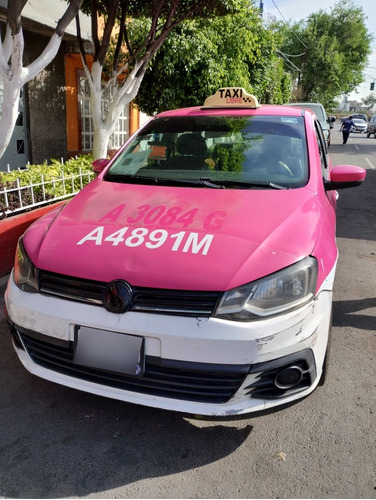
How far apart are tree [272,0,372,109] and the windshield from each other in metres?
34.3

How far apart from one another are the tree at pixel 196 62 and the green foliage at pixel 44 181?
177 inches

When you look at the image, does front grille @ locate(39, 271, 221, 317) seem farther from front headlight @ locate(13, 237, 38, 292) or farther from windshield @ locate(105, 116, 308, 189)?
windshield @ locate(105, 116, 308, 189)

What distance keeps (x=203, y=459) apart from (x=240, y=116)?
2606mm

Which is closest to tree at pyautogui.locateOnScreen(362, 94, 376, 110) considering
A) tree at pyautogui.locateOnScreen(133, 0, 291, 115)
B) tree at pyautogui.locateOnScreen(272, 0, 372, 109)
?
tree at pyautogui.locateOnScreen(272, 0, 372, 109)

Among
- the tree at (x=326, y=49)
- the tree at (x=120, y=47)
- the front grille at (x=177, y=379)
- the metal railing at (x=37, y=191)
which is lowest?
the front grille at (x=177, y=379)

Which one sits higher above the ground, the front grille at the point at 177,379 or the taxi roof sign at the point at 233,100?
the taxi roof sign at the point at 233,100

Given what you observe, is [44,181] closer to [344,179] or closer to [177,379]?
[344,179]

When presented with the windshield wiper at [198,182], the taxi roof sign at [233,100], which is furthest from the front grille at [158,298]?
the taxi roof sign at [233,100]

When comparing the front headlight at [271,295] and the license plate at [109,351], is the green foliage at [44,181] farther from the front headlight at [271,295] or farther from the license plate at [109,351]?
the front headlight at [271,295]

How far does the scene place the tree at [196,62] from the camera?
9.36 metres

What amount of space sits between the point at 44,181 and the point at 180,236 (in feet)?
11.8

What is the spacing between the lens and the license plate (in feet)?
6.53

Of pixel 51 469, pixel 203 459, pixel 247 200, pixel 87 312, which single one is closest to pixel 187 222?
pixel 247 200

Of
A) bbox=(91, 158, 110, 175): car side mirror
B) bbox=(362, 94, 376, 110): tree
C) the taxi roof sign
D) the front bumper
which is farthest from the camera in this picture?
bbox=(362, 94, 376, 110): tree
